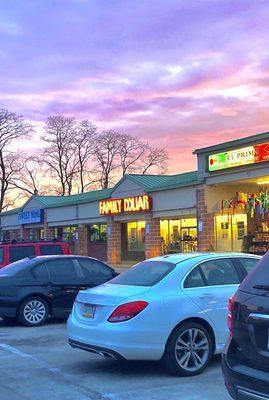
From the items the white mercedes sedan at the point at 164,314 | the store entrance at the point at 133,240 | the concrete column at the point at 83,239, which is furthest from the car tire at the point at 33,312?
the concrete column at the point at 83,239

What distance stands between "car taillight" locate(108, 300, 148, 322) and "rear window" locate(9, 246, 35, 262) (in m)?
9.27

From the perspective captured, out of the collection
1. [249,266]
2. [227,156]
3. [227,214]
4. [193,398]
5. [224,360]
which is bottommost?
[193,398]

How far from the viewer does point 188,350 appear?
754 centimetres

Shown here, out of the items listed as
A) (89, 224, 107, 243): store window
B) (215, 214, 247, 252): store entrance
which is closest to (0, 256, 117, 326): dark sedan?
(215, 214, 247, 252): store entrance

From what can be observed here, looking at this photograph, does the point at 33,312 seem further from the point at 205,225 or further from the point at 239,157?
the point at 205,225

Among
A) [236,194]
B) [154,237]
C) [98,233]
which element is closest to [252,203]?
[236,194]

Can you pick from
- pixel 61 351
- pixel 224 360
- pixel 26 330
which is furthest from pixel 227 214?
pixel 224 360

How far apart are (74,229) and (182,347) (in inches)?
1276

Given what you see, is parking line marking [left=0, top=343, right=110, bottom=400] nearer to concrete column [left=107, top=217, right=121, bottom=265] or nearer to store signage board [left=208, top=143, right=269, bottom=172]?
store signage board [left=208, top=143, right=269, bottom=172]

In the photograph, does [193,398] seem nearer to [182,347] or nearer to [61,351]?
[182,347]

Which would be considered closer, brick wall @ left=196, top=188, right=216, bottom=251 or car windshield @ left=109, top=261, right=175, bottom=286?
car windshield @ left=109, top=261, right=175, bottom=286

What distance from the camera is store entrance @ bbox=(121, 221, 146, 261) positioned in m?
33.4

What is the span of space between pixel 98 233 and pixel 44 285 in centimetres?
2444

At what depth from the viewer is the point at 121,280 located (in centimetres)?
833
